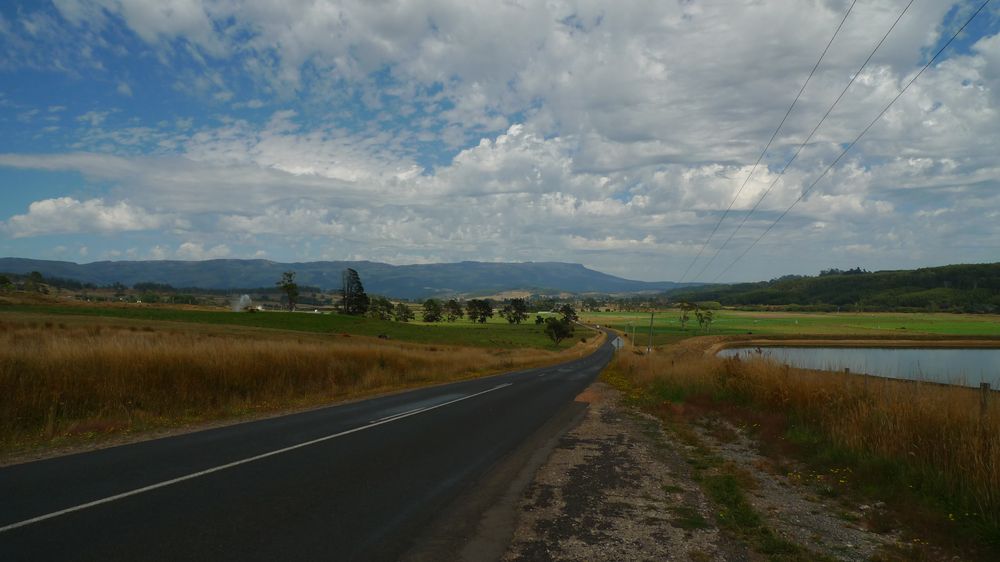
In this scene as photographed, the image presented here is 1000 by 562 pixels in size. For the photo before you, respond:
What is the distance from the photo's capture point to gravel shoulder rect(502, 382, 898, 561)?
6.20 metres

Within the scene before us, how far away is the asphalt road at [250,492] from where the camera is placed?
5719 millimetres

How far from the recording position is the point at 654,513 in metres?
7.49

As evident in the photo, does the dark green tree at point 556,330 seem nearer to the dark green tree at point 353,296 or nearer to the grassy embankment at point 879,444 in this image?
the dark green tree at point 353,296

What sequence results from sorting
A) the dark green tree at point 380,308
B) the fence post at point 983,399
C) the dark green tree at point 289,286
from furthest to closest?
the dark green tree at point 380,308 < the dark green tree at point 289,286 < the fence post at point 983,399

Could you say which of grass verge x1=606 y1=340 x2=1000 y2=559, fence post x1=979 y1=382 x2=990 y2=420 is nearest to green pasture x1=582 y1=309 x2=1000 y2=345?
grass verge x1=606 y1=340 x2=1000 y2=559

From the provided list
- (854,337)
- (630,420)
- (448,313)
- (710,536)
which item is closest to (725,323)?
(854,337)

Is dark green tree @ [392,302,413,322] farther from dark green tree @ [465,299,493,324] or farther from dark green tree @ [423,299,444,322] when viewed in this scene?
dark green tree @ [465,299,493,324]

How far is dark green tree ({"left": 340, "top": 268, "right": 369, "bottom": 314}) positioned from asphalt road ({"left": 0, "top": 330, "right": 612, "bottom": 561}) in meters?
131

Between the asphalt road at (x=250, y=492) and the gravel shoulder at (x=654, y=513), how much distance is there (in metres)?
1.23

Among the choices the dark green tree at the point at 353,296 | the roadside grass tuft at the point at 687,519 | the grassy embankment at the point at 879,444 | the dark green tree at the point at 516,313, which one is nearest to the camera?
the roadside grass tuft at the point at 687,519

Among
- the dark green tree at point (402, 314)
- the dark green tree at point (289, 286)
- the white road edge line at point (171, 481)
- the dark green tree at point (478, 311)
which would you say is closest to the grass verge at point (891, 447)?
the white road edge line at point (171, 481)

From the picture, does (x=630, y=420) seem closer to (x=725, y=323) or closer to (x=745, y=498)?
(x=745, y=498)

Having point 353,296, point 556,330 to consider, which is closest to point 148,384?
point 556,330

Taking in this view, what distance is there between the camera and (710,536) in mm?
6660
